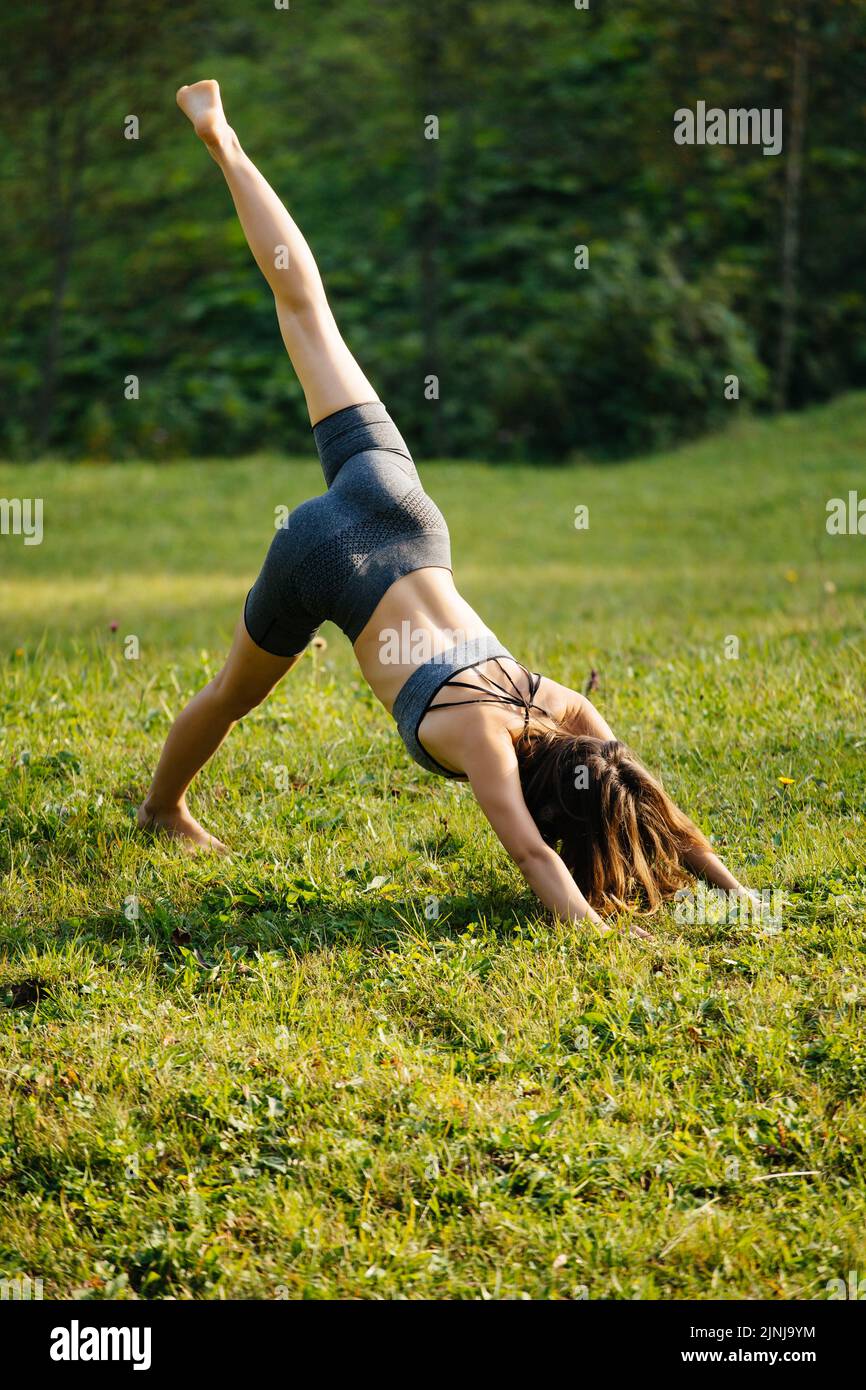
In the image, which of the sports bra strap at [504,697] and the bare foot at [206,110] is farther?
the bare foot at [206,110]

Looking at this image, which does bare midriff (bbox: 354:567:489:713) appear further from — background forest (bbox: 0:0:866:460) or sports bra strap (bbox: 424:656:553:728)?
background forest (bbox: 0:0:866:460)

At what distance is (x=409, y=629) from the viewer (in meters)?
4.25

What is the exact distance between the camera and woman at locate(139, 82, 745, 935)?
396 centimetres

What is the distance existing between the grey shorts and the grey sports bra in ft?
1.05

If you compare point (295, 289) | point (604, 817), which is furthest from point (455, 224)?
point (604, 817)

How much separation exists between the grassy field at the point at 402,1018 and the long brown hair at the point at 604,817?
19 centimetres

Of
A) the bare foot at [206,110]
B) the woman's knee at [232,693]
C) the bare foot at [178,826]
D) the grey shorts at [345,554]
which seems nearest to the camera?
the grey shorts at [345,554]

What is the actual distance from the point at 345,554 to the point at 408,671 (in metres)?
0.45

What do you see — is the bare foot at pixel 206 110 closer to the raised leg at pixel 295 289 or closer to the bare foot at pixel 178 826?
the raised leg at pixel 295 289

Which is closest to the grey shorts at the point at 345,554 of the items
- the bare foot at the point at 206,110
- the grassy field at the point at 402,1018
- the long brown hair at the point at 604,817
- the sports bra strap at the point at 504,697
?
the sports bra strap at the point at 504,697

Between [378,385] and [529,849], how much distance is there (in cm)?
1498

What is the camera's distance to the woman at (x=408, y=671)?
3.96m
